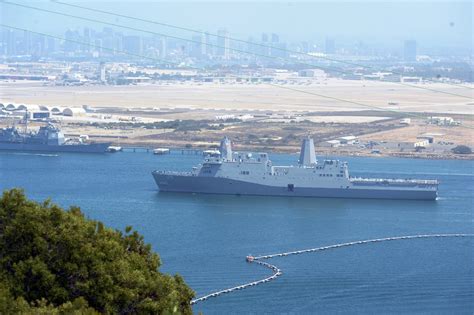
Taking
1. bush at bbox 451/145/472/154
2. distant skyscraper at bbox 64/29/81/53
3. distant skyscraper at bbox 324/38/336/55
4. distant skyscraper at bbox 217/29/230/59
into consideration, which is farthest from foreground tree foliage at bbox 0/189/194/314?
distant skyscraper at bbox 324/38/336/55

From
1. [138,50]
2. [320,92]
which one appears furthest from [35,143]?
[138,50]

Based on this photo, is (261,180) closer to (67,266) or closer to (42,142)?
(42,142)

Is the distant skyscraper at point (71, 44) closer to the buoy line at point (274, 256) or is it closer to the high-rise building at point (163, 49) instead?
the high-rise building at point (163, 49)

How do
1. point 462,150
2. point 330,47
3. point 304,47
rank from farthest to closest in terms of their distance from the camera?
point 330,47 < point 304,47 < point 462,150

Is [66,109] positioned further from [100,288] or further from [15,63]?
[100,288]

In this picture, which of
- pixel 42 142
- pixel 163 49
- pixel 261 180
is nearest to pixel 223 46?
pixel 163 49

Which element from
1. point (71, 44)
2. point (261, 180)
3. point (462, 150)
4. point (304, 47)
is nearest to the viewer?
point (261, 180)

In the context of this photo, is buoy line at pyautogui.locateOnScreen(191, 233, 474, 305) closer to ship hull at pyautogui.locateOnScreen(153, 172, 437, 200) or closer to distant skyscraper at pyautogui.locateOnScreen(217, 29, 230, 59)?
ship hull at pyautogui.locateOnScreen(153, 172, 437, 200)
